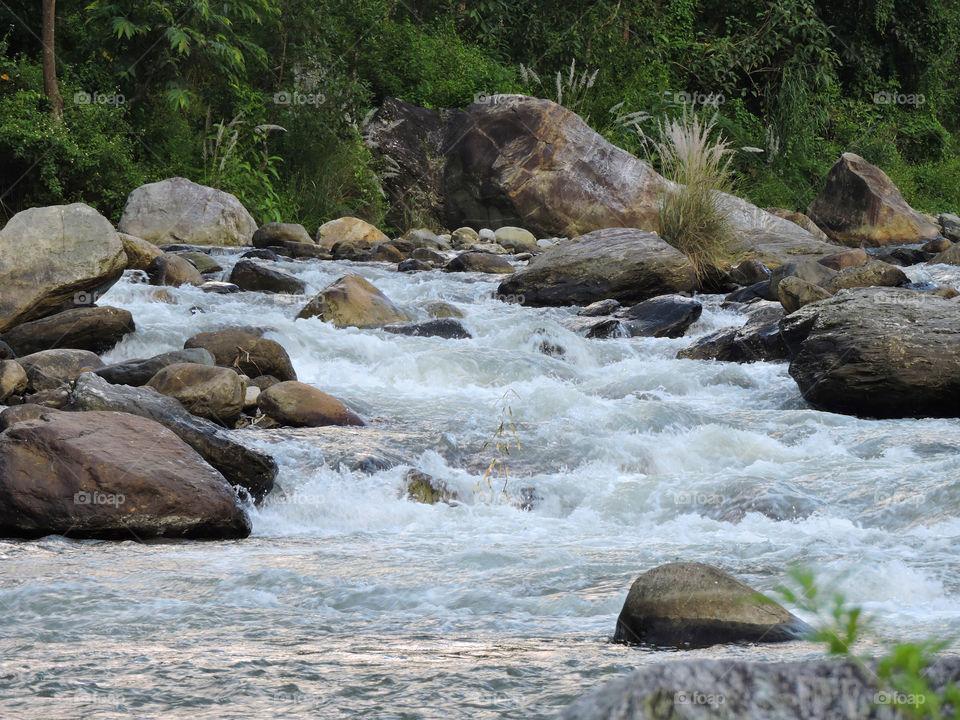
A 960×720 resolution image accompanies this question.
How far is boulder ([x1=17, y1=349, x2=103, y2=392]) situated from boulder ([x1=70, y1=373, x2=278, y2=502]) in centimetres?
77

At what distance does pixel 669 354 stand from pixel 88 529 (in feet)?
16.0

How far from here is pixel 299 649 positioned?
2.75 m

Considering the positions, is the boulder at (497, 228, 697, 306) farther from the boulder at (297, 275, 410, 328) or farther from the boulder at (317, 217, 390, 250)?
the boulder at (317, 217, 390, 250)

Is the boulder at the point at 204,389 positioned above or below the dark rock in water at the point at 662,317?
below

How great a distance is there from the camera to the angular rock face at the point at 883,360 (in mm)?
6199

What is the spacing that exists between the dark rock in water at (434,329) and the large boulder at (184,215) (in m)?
4.85

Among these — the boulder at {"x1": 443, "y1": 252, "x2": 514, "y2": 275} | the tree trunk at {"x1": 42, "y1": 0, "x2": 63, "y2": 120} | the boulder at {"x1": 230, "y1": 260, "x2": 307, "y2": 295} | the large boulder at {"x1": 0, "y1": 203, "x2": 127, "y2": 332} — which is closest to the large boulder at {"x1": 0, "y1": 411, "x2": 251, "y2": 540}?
the large boulder at {"x1": 0, "y1": 203, "x2": 127, "y2": 332}

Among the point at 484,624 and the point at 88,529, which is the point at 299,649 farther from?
the point at 88,529

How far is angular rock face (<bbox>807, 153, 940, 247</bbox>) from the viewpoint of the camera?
15.6 metres

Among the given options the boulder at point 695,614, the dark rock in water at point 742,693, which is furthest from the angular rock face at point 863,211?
the dark rock in water at point 742,693

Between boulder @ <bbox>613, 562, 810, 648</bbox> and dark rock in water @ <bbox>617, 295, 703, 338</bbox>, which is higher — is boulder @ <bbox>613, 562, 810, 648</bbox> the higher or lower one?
the lower one

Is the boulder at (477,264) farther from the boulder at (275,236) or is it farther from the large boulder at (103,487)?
the large boulder at (103,487)

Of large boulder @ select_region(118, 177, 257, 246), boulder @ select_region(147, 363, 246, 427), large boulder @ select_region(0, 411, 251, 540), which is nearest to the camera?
large boulder @ select_region(0, 411, 251, 540)

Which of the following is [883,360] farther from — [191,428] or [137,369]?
[137,369]
